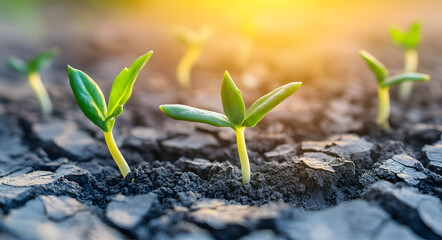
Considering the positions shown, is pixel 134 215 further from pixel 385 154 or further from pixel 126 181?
pixel 385 154

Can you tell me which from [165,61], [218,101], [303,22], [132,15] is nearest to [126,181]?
[218,101]

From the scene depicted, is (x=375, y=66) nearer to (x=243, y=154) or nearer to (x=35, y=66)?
(x=243, y=154)

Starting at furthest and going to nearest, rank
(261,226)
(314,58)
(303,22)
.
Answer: (303,22)
(314,58)
(261,226)

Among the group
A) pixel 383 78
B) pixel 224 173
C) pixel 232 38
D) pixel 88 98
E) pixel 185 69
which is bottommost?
pixel 224 173

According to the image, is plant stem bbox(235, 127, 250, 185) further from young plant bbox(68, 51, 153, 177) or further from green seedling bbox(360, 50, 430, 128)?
green seedling bbox(360, 50, 430, 128)

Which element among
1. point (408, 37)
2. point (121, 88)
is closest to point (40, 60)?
point (121, 88)

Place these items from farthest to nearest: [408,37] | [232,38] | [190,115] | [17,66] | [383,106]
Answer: [232,38] < [408,37] < [17,66] < [383,106] < [190,115]

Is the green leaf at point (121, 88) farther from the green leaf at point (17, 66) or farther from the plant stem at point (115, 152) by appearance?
the green leaf at point (17, 66)
